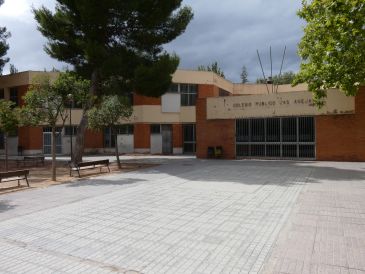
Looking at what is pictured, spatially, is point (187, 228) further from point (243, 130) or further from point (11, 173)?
point (243, 130)

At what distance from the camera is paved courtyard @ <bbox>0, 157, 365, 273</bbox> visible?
5.11 meters

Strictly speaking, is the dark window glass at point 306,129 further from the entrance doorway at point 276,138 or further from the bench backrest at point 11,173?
the bench backrest at point 11,173

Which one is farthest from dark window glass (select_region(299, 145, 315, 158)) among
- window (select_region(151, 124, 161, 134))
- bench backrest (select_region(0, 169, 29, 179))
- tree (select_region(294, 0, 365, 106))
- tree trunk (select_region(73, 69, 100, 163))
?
A: bench backrest (select_region(0, 169, 29, 179))

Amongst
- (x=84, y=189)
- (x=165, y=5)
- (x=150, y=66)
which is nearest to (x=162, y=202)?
(x=84, y=189)

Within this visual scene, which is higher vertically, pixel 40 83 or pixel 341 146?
pixel 40 83

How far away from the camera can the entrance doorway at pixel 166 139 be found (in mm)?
31230

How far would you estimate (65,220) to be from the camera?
776cm

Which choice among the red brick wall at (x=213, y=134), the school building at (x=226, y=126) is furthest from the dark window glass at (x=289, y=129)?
the red brick wall at (x=213, y=134)

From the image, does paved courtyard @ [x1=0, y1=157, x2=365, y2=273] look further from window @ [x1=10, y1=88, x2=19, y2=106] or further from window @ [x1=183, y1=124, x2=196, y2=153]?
window @ [x1=10, y1=88, x2=19, y2=106]

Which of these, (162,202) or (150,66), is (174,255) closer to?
(162,202)

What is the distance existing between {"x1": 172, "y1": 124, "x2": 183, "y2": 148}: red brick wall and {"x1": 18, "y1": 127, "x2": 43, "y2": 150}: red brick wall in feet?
39.5

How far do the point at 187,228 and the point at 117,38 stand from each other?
56.7 feet

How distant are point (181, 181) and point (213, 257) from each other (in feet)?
26.6

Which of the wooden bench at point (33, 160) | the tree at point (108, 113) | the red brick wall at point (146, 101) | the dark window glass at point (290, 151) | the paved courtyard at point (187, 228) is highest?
the red brick wall at point (146, 101)
